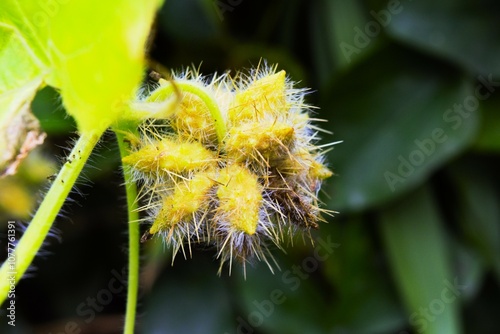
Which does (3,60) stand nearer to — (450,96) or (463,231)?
(450,96)

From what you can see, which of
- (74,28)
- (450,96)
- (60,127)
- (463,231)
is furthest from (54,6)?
(463,231)

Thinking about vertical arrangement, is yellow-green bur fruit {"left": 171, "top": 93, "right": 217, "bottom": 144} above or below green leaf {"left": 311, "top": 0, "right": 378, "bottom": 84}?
below

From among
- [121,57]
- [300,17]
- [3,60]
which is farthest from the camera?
[300,17]

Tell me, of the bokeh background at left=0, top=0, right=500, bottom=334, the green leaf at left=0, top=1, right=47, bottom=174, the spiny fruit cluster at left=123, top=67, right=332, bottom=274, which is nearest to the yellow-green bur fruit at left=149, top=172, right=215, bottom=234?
the spiny fruit cluster at left=123, top=67, right=332, bottom=274

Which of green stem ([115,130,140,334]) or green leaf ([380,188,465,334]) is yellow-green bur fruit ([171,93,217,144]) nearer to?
green stem ([115,130,140,334])

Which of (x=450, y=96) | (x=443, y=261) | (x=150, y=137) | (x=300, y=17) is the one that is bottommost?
(x=443, y=261)

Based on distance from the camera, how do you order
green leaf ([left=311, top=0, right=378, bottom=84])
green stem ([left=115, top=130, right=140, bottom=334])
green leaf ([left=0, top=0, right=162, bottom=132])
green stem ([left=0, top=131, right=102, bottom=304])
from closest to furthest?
green leaf ([left=0, top=0, right=162, bottom=132]) → green stem ([left=0, top=131, right=102, bottom=304]) → green stem ([left=115, top=130, right=140, bottom=334]) → green leaf ([left=311, top=0, right=378, bottom=84])
